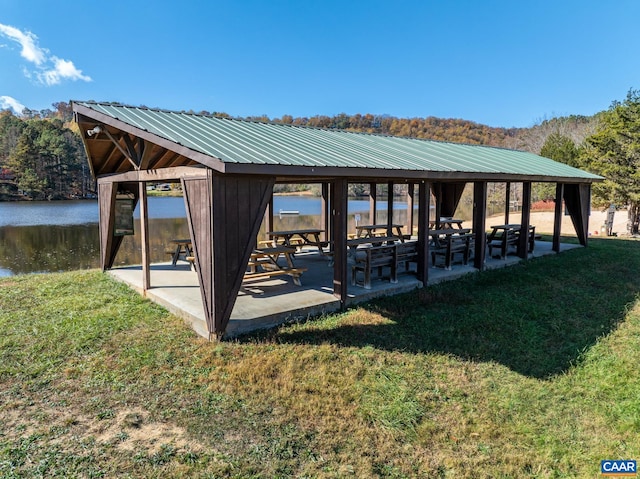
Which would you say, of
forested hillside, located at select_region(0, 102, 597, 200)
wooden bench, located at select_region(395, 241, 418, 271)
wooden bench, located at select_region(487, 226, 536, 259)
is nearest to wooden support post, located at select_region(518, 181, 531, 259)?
wooden bench, located at select_region(487, 226, 536, 259)

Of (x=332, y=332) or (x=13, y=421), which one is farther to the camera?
(x=332, y=332)

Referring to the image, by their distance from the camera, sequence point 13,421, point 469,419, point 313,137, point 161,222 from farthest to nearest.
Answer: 1. point 161,222
2. point 313,137
3. point 469,419
4. point 13,421

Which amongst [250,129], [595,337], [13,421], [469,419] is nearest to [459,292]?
[595,337]

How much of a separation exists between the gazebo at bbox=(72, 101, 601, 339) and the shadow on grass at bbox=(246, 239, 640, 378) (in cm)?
73

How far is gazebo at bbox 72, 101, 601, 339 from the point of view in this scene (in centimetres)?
455

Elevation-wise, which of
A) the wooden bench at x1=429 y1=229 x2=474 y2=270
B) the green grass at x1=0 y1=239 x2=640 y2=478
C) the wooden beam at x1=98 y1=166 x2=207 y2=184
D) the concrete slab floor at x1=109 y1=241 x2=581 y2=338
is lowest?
the green grass at x1=0 y1=239 x2=640 y2=478

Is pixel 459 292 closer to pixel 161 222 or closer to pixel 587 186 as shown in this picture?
pixel 587 186

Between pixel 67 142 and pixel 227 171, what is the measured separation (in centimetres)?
5431

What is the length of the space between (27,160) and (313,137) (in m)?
45.6

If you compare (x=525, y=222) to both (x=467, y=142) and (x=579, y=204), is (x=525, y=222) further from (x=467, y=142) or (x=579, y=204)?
(x=467, y=142)

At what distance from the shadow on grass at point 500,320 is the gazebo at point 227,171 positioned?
2.41ft

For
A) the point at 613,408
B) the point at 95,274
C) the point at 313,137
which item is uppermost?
the point at 313,137

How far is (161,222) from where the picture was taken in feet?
74.2

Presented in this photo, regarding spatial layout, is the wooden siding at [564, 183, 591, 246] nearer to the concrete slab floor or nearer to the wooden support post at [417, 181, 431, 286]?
the concrete slab floor
